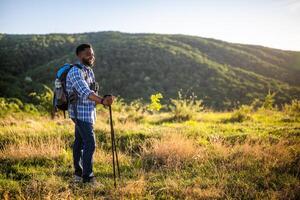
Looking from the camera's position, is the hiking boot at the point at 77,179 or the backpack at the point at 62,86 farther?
the hiking boot at the point at 77,179

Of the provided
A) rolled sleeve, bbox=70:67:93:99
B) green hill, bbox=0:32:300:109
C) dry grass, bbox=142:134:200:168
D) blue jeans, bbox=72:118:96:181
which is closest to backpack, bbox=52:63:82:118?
rolled sleeve, bbox=70:67:93:99

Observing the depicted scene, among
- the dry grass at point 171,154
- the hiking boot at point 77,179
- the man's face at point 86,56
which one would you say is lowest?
the hiking boot at point 77,179

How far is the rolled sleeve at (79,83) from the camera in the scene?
4.55 metres

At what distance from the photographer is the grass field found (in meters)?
4.75

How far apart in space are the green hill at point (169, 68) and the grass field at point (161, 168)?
1672 centimetres

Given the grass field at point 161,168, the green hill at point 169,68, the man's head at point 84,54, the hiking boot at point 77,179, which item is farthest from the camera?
the green hill at point 169,68

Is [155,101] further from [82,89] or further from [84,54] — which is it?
[82,89]

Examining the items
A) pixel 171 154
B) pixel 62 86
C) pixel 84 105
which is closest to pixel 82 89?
pixel 84 105

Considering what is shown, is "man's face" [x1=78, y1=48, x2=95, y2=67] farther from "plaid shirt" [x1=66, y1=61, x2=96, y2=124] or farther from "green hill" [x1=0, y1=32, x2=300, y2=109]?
"green hill" [x1=0, y1=32, x2=300, y2=109]

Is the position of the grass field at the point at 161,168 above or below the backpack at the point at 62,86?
below

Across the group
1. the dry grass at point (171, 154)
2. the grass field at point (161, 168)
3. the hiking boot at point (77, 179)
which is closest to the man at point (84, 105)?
the hiking boot at point (77, 179)

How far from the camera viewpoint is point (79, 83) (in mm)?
4602

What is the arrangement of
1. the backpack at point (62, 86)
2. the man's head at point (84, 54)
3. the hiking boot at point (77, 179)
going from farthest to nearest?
the hiking boot at point (77, 179), the man's head at point (84, 54), the backpack at point (62, 86)

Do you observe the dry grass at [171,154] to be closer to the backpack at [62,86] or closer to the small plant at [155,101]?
the backpack at [62,86]
